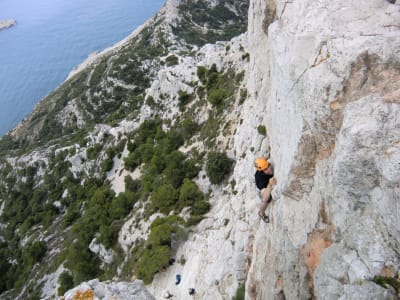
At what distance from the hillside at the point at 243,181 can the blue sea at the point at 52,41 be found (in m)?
65.7

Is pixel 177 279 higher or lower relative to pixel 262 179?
lower

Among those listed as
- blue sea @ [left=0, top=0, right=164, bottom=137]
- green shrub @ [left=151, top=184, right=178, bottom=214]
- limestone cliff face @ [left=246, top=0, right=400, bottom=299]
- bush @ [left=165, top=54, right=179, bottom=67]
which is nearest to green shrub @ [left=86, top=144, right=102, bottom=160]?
bush @ [left=165, top=54, right=179, bottom=67]

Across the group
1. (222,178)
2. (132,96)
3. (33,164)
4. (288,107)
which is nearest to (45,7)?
(132,96)

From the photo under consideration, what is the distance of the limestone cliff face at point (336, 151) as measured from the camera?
6762 millimetres

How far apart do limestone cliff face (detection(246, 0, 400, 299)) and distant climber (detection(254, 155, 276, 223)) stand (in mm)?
459

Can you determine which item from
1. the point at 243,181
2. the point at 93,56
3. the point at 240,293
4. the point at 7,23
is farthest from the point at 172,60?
the point at 7,23

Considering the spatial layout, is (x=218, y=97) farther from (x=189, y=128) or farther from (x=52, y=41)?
(x=52, y=41)

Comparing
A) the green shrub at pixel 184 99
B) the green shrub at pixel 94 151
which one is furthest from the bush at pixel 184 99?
the green shrub at pixel 94 151

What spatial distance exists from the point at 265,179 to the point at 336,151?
4.69 m

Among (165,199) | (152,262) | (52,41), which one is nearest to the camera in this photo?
(152,262)

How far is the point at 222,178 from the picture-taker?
85.2ft

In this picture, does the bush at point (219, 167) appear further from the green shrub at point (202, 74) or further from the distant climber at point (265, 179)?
the green shrub at point (202, 74)

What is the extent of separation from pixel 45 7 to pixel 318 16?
220 m

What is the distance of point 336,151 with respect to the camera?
7.69 metres
